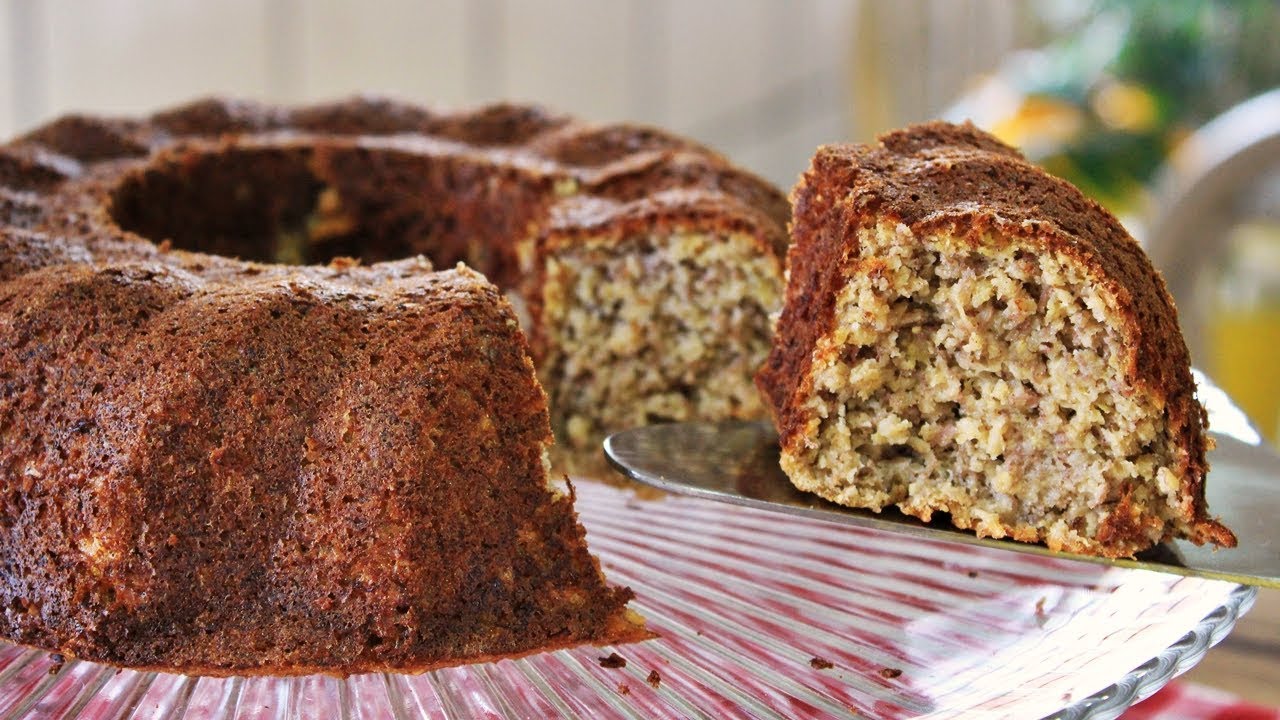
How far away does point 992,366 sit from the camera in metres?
1.79

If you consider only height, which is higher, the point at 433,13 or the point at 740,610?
the point at 433,13

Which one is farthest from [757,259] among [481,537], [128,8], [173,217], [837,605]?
A: [128,8]

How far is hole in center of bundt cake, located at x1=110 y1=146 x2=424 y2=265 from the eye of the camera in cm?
282

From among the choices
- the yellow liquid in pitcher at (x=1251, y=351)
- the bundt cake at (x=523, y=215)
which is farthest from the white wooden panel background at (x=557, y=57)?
the yellow liquid in pitcher at (x=1251, y=351)

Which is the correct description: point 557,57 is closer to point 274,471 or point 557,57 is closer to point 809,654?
point 274,471

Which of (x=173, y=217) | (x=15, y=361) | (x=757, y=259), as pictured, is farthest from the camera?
(x=173, y=217)

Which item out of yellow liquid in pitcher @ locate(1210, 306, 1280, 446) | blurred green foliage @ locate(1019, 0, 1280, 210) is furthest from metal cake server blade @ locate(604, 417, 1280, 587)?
blurred green foliage @ locate(1019, 0, 1280, 210)

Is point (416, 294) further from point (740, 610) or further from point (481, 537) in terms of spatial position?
point (740, 610)

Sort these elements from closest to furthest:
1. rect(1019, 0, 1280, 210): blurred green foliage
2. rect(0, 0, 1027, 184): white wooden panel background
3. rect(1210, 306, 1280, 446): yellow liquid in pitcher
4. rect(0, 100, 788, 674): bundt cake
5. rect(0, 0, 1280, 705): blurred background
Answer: rect(0, 100, 788, 674): bundt cake < rect(0, 0, 1280, 705): blurred background < rect(0, 0, 1027, 184): white wooden panel background < rect(1210, 306, 1280, 446): yellow liquid in pitcher < rect(1019, 0, 1280, 210): blurred green foliage

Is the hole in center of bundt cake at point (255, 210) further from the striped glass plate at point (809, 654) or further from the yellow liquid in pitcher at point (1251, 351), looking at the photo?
the yellow liquid in pitcher at point (1251, 351)

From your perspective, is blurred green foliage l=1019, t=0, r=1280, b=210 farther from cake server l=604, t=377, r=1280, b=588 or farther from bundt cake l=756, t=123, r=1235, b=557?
bundt cake l=756, t=123, r=1235, b=557

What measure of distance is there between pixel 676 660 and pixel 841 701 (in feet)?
0.75

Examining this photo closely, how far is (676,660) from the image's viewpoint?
164cm

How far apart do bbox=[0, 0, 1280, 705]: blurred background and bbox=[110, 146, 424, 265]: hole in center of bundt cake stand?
140 centimetres
